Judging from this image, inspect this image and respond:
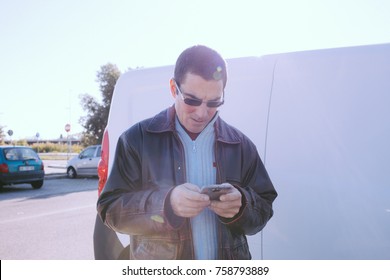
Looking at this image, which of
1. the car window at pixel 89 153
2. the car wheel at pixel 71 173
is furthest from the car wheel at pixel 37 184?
the car wheel at pixel 71 173

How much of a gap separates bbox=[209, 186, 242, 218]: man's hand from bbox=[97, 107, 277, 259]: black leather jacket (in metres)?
0.05

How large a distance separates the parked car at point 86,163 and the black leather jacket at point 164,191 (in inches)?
422

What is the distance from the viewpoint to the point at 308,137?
1802mm

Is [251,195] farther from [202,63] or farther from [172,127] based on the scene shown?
[202,63]

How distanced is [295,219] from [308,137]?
1.33 feet

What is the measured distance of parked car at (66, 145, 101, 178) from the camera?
1191 cm

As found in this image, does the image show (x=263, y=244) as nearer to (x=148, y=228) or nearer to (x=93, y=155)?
(x=148, y=228)

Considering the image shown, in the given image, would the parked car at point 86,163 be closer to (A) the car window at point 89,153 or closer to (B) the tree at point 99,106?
(A) the car window at point 89,153

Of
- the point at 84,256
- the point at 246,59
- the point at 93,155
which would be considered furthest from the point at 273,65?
the point at 93,155

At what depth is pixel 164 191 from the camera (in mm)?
1325

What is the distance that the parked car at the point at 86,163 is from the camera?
11914 mm

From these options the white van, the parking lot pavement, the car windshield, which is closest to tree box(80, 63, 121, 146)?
the parking lot pavement

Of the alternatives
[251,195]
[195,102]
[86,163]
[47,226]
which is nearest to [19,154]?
[86,163]

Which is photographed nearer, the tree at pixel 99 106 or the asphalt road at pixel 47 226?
A: the asphalt road at pixel 47 226
